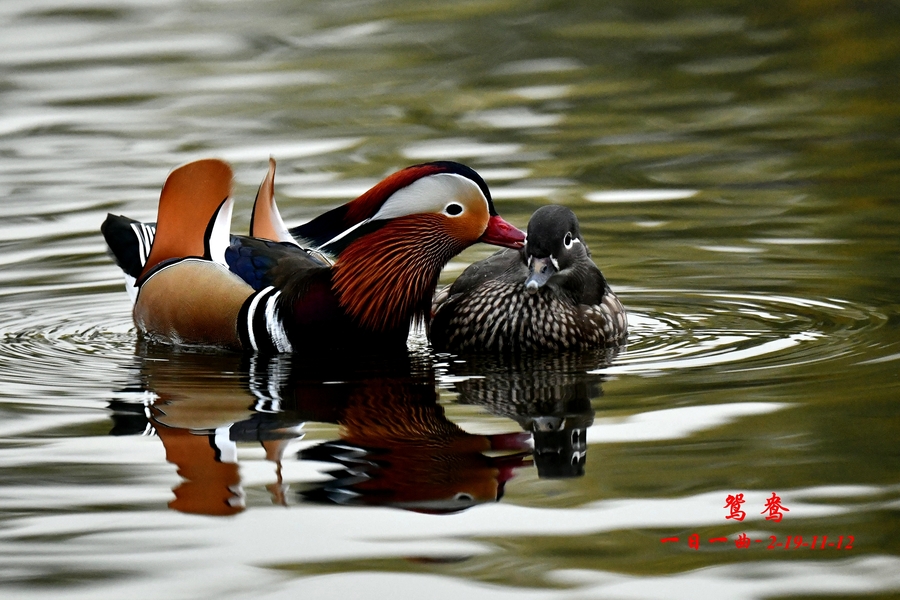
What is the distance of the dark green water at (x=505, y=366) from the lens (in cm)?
374

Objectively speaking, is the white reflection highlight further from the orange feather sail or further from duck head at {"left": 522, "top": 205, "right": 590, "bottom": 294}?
the orange feather sail

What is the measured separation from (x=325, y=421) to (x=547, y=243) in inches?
56.1

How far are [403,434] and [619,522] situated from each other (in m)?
1.06

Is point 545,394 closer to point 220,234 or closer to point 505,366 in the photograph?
point 505,366

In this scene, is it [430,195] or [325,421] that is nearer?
[325,421]

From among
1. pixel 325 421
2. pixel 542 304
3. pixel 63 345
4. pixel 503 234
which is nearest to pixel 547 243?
pixel 503 234

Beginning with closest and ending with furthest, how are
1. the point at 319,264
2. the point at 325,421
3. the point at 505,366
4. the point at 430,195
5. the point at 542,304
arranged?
the point at 325,421
the point at 505,366
the point at 430,195
the point at 542,304
the point at 319,264

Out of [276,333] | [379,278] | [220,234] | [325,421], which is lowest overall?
[325,421]

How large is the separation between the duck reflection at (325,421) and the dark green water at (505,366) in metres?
0.02

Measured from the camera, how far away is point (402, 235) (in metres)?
6.30

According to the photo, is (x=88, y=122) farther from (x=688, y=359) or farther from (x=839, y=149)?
(x=688, y=359)

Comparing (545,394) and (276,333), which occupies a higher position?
(276,333)

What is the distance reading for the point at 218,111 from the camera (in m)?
12.0

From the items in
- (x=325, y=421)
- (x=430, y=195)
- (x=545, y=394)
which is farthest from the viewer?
(x=430, y=195)
